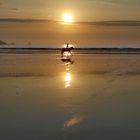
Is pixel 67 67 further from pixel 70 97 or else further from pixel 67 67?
pixel 70 97

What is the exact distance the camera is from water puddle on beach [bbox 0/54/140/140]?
6.56 m

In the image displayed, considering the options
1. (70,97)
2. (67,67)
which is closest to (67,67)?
(67,67)

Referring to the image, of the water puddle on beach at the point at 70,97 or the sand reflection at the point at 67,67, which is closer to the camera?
the water puddle on beach at the point at 70,97

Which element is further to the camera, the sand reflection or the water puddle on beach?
the sand reflection

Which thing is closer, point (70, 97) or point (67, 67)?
point (70, 97)

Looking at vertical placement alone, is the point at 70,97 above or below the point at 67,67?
below

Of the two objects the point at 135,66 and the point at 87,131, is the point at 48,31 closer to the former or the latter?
the point at 135,66

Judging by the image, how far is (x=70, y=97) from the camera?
320 inches

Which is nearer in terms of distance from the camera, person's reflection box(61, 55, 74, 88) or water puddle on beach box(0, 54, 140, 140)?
water puddle on beach box(0, 54, 140, 140)

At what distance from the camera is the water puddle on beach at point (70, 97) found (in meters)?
6.56

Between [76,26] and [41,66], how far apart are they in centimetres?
510

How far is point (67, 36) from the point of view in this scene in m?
14.0

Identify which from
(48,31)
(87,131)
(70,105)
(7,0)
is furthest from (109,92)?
(7,0)

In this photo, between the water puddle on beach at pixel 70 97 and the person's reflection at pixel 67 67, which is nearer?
the water puddle on beach at pixel 70 97
